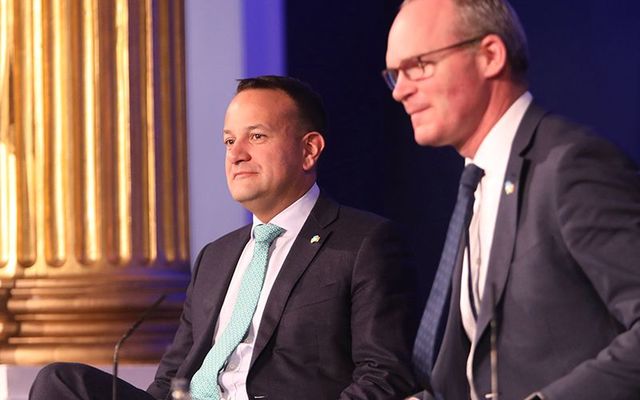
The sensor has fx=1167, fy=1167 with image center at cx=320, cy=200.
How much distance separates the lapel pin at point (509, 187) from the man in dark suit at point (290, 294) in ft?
2.72

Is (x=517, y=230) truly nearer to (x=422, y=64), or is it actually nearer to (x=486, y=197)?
(x=486, y=197)

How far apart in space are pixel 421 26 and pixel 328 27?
1807 mm

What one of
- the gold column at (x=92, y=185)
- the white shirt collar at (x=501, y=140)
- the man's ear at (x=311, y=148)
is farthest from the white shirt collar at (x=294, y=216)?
the white shirt collar at (x=501, y=140)

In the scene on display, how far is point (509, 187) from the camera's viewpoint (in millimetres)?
2264

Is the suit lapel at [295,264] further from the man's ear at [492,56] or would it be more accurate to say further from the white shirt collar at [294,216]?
the man's ear at [492,56]

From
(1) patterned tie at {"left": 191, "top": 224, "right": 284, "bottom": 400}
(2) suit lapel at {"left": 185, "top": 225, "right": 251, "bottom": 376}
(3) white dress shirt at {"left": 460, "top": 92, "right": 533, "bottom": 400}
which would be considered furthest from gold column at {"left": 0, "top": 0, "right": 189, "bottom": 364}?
(3) white dress shirt at {"left": 460, "top": 92, "right": 533, "bottom": 400}

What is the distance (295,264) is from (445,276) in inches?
33.0

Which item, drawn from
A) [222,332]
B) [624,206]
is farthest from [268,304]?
[624,206]

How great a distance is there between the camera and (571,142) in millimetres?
2189

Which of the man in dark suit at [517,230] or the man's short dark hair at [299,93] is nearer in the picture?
the man in dark suit at [517,230]

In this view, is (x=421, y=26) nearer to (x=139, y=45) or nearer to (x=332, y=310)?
(x=332, y=310)

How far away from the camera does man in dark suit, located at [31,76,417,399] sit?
3031 millimetres

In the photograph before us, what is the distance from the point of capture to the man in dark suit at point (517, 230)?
6.72ft

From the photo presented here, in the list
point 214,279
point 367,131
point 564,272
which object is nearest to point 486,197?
point 564,272
